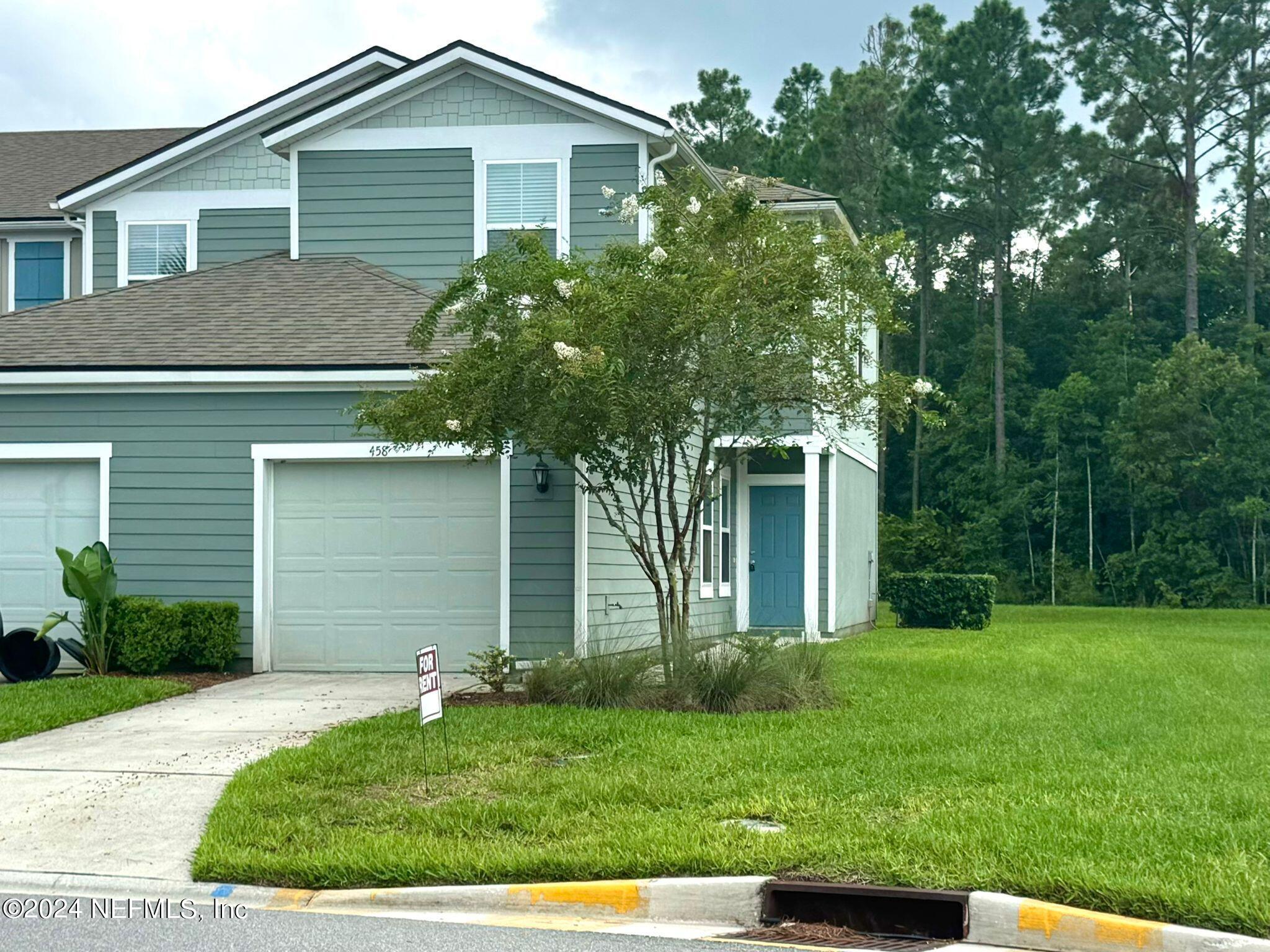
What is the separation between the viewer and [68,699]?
40.4 feet

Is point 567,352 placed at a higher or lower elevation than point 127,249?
lower

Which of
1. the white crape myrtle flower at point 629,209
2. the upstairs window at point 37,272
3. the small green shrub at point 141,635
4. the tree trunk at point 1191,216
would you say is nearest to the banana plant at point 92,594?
the small green shrub at point 141,635

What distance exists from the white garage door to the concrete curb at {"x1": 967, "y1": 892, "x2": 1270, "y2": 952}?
1166 cm

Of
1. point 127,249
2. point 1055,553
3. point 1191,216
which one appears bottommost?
point 1055,553

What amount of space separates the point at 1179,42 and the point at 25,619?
36936 mm

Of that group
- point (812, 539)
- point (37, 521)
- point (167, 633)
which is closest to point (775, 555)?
point (812, 539)

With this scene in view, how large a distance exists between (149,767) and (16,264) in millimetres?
14436

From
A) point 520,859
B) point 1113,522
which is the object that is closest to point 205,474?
point 520,859

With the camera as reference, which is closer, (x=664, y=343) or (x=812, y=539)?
(x=664, y=343)

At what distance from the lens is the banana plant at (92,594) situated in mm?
13805

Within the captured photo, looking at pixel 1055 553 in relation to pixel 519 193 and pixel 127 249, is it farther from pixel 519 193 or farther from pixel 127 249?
pixel 127 249

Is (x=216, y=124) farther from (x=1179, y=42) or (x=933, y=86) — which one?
(x=1179, y=42)

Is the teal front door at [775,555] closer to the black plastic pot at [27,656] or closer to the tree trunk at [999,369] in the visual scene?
the black plastic pot at [27,656]

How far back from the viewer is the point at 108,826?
25.9ft
